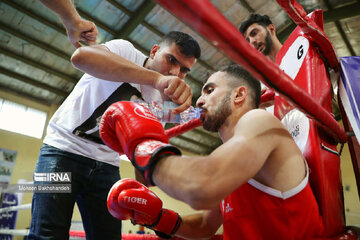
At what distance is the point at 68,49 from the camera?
5797mm

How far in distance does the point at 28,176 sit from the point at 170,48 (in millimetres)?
6343

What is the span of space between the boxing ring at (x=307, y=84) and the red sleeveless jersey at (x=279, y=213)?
0.08 m

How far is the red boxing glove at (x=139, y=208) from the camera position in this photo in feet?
3.64

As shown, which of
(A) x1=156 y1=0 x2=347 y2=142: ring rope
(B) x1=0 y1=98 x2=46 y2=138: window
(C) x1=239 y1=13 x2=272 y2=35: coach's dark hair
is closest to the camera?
(A) x1=156 y1=0 x2=347 y2=142: ring rope

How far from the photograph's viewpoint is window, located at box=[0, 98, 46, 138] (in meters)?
6.38

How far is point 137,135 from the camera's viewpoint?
0.74 m

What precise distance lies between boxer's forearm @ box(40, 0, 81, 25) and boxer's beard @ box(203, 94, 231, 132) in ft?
2.60

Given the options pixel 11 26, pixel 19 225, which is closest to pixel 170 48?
pixel 11 26

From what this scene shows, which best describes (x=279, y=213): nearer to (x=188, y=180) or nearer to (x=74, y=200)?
(x=188, y=180)

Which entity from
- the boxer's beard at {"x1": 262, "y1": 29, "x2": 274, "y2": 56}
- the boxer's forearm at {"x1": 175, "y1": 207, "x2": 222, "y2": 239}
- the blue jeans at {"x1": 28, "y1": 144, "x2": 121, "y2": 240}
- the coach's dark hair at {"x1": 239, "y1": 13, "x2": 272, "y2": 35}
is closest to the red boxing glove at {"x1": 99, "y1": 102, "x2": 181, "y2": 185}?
the blue jeans at {"x1": 28, "y1": 144, "x2": 121, "y2": 240}

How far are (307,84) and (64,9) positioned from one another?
115 centimetres

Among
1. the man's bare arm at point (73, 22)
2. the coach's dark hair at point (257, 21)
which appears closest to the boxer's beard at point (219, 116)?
the man's bare arm at point (73, 22)

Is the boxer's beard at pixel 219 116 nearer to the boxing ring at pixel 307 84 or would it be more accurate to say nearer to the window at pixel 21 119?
the boxing ring at pixel 307 84

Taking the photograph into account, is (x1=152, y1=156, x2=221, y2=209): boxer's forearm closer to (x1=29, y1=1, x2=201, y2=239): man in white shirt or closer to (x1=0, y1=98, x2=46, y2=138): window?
(x1=29, y1=1, x2=201, y2=239): man in white shirt
